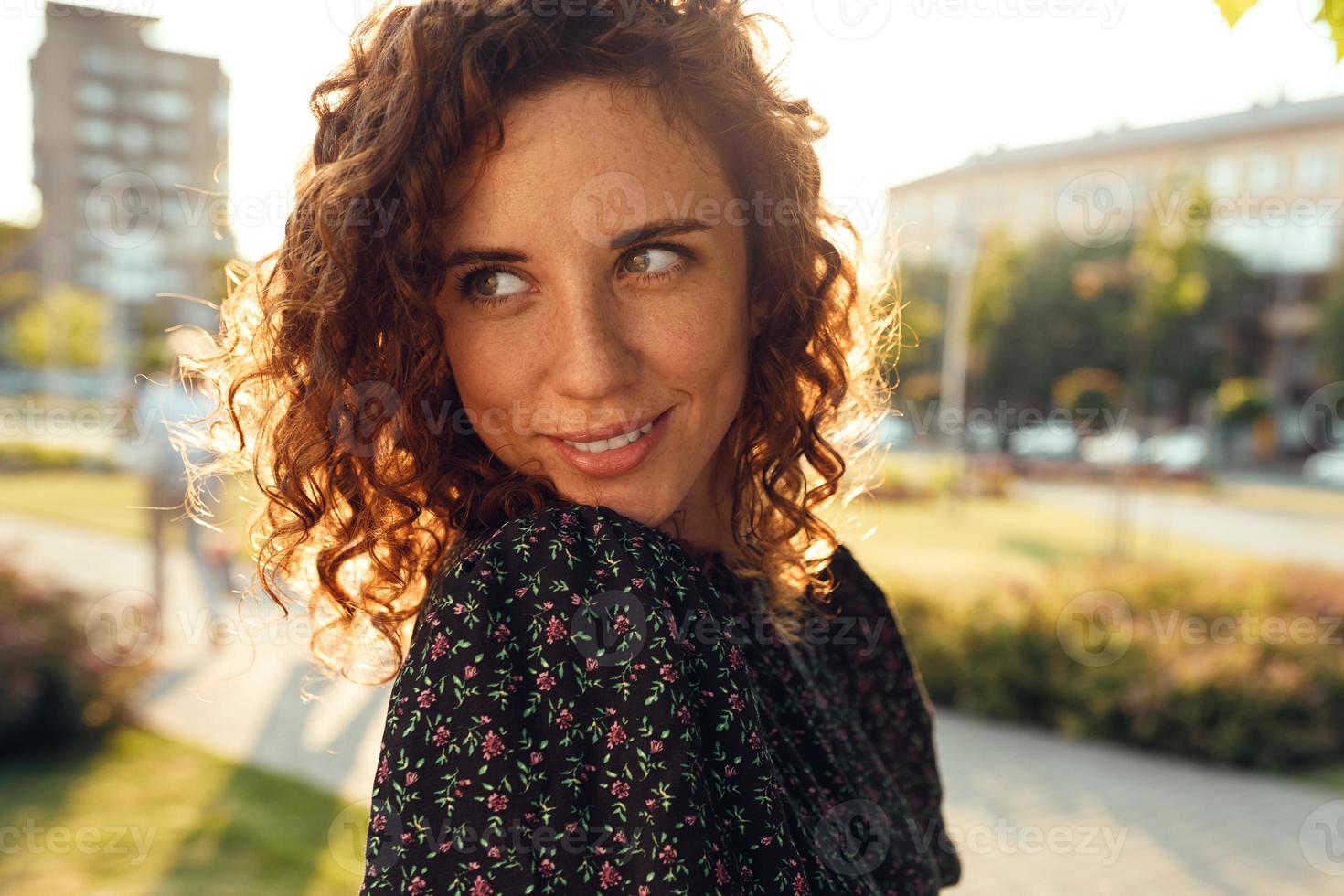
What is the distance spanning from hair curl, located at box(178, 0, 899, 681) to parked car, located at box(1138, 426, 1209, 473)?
2739cm

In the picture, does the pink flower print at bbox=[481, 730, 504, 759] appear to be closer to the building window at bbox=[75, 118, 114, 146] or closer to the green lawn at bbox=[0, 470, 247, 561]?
the green lawn at bbox=[0, 470, 247, 561]

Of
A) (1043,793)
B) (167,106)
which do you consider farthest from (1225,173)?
(167,106)

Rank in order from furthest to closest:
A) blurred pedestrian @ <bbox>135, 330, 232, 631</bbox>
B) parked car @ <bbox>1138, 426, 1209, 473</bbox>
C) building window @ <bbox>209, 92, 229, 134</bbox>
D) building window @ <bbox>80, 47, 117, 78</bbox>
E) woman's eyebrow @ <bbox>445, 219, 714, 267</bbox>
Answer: building window @ <bbox>80, 47, 117, 78</bbox> → building window @ <bbox>209, 92, 229, 134</bbox> → parked car @ <bbox>1138, 426, 1209, 473</bbox> → blurred pedestrian @ <bbox>135, 330, 232, 631</bbox> → woman's eyebrow @ <bbox>445, 219, 714, 267</bbox>

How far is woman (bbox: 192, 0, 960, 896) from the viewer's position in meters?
1.00

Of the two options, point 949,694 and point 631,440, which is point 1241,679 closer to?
point 949,694

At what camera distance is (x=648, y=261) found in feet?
4.05

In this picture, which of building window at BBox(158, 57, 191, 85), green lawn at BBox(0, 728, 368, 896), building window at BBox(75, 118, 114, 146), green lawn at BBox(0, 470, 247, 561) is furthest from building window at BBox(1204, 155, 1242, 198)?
building window at BBox(75, 118, 114, 146)

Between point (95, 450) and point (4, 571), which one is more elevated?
point (4, 571)

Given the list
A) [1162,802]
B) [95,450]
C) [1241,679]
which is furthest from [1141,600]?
[95,450]

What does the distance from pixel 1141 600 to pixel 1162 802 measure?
2.53 m

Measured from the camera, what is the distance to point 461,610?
3.37 feet

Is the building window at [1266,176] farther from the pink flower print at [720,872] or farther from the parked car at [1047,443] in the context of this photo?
the pink flower print at [720,872]

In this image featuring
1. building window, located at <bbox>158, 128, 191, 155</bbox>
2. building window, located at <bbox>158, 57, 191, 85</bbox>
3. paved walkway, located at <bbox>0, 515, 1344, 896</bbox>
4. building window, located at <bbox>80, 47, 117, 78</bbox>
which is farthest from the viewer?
building window, located at <bbox>158, 128, 191, 155</bbox>

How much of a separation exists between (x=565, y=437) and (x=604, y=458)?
0.05 metres
